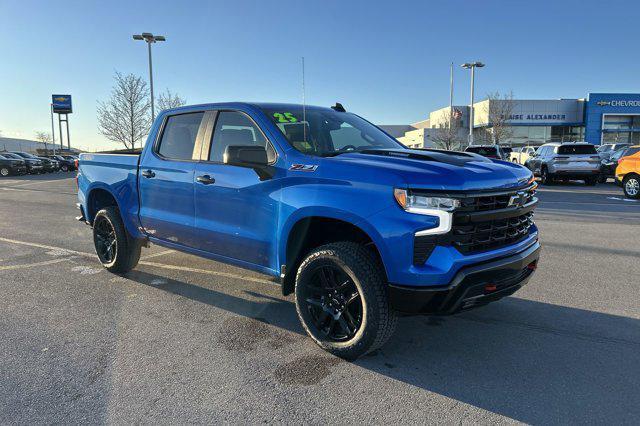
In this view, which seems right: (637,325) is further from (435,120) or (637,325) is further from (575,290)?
(435,120)

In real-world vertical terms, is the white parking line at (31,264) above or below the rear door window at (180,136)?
below

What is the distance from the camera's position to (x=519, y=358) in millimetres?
3482

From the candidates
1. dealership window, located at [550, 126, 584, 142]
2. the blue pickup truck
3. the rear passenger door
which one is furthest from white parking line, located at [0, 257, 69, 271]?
dealership window, located at [550, 126, 584, 142]

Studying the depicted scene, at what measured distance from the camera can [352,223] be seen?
10.6ft

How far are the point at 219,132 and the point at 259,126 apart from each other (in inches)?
23.5

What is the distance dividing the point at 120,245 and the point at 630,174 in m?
14.0

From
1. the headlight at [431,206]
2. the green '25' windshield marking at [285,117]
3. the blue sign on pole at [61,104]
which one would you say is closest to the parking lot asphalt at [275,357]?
the headlight at [431,206]

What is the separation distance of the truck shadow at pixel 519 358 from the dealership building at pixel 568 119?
144ft

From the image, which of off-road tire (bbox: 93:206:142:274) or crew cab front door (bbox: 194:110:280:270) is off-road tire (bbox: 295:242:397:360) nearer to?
crew cab front door (bbox: 194:110:280:270)

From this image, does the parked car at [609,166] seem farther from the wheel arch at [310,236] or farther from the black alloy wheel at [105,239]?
the black alloy wheel at [105,239]

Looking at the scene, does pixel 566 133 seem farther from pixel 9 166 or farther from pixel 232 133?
pixel 232 133

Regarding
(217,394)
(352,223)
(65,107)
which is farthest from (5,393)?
(65,107)

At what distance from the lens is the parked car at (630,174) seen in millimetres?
13250

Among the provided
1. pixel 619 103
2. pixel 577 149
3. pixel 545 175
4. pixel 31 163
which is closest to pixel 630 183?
pixel 577 149
